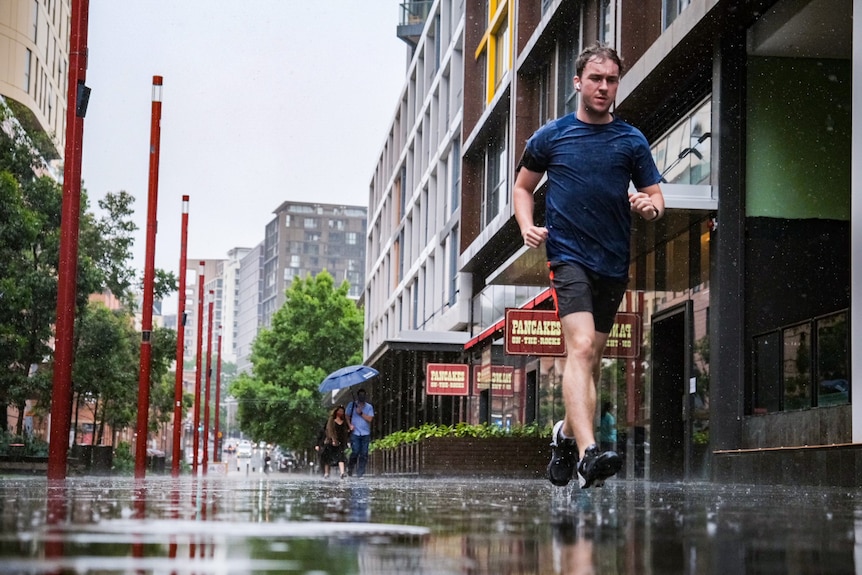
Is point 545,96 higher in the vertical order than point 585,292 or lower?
higher

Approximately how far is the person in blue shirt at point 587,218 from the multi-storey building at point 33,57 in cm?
5342

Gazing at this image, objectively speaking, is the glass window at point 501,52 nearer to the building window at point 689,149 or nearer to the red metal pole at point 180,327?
the red metal pole at point 180,327

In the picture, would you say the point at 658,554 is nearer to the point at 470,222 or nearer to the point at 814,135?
the point at 814,135

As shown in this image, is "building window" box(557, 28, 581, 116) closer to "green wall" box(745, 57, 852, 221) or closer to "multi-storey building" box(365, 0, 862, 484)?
"multi-storey building" box(365, 0, 862, 484)

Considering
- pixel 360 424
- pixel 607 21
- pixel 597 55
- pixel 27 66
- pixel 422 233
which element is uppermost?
pixel 27 66

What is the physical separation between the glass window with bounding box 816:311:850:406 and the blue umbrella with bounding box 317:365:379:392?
56.6 ft

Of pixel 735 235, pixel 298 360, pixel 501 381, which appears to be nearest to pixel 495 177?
pixel 501 381

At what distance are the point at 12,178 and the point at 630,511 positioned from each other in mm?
32097

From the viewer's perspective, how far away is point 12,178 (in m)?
34.7

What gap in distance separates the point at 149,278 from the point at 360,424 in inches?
222

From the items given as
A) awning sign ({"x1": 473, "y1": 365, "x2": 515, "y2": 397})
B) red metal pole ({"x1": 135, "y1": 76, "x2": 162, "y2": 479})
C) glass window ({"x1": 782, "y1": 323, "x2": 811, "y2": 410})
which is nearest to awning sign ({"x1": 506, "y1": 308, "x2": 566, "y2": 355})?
red metal pole ({"x1": 135, "y1": 76, "x2": 162, "y2": 479})

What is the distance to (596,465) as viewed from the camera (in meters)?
6.26

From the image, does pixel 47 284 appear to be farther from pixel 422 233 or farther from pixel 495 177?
pixel 422 233

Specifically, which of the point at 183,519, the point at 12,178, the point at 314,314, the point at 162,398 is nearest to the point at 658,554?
the point at 183,519
